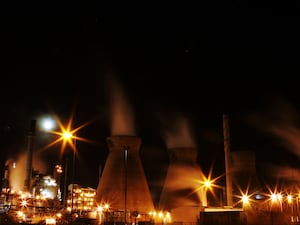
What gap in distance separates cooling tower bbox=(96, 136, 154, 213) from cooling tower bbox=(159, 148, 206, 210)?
272 inches

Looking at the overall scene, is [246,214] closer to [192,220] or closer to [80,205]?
[192,220]

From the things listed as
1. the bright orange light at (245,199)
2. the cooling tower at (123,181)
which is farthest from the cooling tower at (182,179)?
the cooling tower at (123,181)

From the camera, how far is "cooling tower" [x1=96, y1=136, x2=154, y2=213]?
41.5m

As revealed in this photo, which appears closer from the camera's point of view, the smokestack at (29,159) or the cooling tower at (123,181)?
the cooling tower at (123,181)

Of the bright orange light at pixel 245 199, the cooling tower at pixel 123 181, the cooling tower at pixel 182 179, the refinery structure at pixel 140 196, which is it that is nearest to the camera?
the refinery structure at pixel 140 196

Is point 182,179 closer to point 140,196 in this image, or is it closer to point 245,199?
point 245,199

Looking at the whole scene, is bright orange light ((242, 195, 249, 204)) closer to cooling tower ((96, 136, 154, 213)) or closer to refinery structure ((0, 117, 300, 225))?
refinery structure ((0, 117, 300, 225))

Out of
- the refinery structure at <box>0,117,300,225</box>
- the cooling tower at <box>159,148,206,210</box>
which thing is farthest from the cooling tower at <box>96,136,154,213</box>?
the cooling tower at <box>159,148,206,210</box>

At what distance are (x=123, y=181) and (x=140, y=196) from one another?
2.46m

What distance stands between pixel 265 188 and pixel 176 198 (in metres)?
21.7

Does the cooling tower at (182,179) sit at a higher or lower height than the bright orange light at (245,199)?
higher

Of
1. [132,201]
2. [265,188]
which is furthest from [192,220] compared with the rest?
[265,188]

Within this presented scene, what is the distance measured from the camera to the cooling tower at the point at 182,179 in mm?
49719

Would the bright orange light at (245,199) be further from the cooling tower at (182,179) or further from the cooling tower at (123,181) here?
the cooling tower at (123,181)
